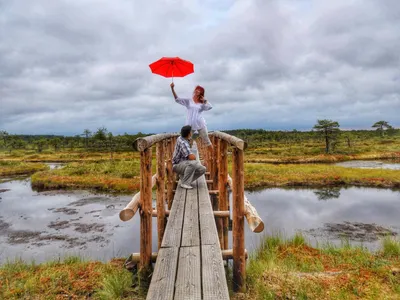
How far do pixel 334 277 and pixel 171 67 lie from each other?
6.12 metres

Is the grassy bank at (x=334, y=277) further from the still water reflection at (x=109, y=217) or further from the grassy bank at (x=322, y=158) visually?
the grassy bank at (x=322, y=158)

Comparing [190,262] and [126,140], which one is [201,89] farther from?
[126,140]

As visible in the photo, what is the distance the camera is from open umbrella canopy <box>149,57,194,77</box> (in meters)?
7.13

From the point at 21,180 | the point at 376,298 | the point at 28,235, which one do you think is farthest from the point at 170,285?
the point at 21,180

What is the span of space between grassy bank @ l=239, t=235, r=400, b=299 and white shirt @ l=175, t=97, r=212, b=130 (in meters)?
3.63

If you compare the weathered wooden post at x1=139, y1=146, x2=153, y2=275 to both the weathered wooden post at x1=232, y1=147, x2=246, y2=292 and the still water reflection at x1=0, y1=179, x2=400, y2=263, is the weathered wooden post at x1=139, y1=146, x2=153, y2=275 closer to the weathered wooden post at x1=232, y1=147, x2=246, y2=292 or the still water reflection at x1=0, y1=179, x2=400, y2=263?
the weathered wooden post at x1=232, y1=147, x2=246, y2=292

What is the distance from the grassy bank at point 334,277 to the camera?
4.48 m

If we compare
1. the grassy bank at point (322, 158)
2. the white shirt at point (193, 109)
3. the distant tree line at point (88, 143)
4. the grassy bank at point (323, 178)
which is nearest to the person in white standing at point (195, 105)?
the white shirt at point (193, 109)

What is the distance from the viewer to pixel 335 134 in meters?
48.3

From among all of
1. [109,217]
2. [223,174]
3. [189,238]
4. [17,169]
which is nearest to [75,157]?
[17,169]

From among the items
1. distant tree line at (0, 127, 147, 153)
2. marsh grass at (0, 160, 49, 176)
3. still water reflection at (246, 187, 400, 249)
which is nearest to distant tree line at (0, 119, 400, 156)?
distant tree line at (0, 127, 147, 153)

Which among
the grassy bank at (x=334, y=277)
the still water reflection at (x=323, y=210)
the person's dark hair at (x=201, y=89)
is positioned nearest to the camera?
the grassy bank at (x=334, y=277)

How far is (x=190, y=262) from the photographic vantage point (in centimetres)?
315

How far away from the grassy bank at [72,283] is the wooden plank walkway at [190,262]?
4.07ft
